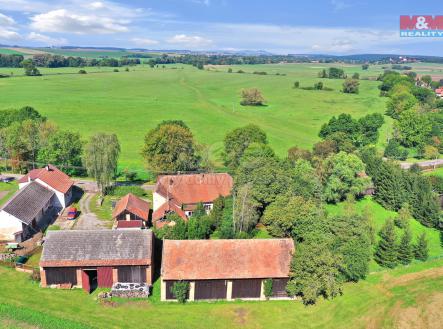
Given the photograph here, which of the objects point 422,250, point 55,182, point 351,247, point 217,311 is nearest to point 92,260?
point 217,311

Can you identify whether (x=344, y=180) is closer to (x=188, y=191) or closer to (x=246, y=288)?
(x=188, y=191)

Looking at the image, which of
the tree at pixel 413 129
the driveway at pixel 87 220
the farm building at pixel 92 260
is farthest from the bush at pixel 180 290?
the tree at pixel 413 129

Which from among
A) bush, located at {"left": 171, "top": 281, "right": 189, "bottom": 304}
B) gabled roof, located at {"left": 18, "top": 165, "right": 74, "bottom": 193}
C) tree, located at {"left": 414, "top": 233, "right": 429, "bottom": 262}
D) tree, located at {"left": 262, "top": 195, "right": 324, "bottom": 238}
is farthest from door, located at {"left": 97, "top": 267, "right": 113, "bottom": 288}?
tree, located at {"left": 414, "top": 233, "right": 429, "bottom": 262}

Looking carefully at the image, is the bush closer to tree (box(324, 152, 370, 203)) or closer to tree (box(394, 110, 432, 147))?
tree (box(324, 152, 370, 203))

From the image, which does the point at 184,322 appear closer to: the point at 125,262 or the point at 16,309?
the point at 125,262

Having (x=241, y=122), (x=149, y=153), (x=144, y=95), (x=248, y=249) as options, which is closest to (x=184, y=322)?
(x=248, y=249)

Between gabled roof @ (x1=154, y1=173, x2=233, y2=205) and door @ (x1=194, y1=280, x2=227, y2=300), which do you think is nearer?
door @ (x1=194, y1=280, x2=227, y2=300)
